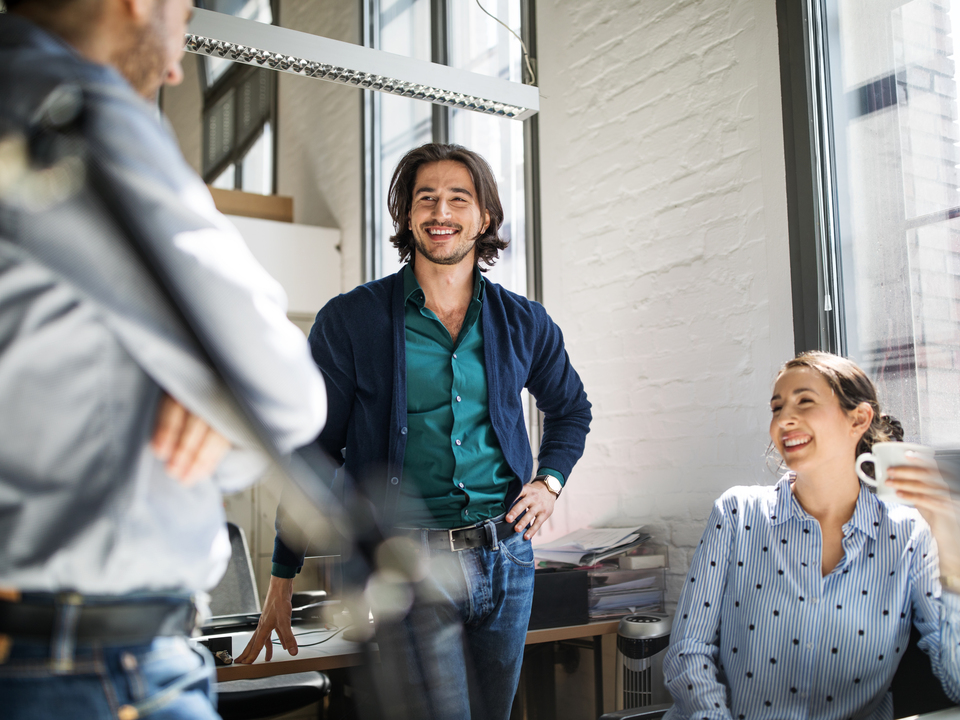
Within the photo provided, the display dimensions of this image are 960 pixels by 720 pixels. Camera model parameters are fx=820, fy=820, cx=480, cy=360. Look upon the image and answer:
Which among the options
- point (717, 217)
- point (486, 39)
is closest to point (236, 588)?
point (717, 217)

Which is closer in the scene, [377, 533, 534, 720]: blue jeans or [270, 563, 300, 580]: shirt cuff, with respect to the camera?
[377, 533, 534, 720]: blue jeans

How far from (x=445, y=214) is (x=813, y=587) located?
108 centimetres

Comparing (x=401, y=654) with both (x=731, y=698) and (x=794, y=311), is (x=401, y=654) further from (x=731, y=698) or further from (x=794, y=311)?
(x=794, y=311)

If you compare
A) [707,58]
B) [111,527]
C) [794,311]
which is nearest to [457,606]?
[111,527]

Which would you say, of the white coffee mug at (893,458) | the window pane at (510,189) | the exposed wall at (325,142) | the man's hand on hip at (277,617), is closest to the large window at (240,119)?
the exposed wall at (325,142)

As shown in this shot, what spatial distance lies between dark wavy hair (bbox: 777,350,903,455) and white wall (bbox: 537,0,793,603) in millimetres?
323

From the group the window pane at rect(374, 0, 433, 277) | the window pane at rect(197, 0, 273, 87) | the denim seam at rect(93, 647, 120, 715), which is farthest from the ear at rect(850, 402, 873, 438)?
the window pane at rect(197, 0, 273, 87)

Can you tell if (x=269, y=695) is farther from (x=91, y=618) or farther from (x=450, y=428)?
(x=91, y=618)

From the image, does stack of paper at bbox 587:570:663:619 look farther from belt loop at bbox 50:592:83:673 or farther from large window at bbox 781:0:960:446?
belt loop at bbox 50:592:83:673

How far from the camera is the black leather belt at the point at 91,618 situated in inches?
22.6

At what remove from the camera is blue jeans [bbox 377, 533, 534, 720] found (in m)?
1.41

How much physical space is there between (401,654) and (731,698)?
29.6 inches

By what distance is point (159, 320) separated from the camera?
23.3 inches

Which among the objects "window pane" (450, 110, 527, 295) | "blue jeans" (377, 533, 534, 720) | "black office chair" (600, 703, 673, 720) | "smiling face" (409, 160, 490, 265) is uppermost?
"window pane" (450, 110, 527, 295)
